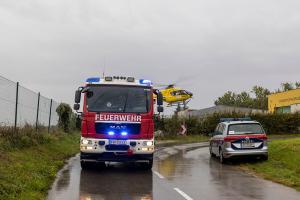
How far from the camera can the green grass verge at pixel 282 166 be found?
15.0 metres

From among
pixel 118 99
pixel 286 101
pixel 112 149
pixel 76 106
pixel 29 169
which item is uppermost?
pixel 286 101

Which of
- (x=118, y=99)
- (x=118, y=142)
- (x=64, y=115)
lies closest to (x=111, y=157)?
(x=118, y=142)

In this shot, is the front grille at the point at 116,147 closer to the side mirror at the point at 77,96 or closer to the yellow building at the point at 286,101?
the side mirror at the point at 77,96

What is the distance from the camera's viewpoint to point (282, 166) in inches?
706

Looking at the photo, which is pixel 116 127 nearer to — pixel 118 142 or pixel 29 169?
pixel 118 142

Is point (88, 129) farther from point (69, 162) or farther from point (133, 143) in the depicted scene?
point (69, 162)

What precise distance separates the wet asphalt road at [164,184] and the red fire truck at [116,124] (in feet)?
2.19

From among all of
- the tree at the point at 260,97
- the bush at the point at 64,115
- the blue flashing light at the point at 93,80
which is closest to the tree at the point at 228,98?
the tree at the point at 260,97

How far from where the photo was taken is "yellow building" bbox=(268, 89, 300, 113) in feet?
190

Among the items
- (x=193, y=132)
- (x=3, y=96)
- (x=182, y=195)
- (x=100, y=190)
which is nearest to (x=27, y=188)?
(x=100, y=190)

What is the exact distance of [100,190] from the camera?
12.3 meters

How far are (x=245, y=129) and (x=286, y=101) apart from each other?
4250 cm

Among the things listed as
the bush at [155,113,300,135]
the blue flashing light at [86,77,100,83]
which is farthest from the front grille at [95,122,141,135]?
the bush at [155,113,300,135]

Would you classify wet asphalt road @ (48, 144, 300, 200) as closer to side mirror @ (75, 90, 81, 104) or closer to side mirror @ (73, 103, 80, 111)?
side mirror @ (73, 103, 80, 111)
